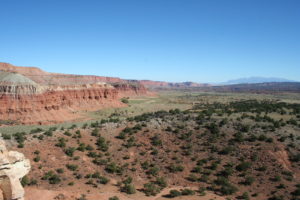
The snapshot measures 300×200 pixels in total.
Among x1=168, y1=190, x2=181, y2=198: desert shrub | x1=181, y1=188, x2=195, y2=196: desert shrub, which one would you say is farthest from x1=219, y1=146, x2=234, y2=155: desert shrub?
x1=168, y1=190, x2=181, y2=198: desert shrub

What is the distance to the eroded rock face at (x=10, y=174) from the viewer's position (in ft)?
25.8

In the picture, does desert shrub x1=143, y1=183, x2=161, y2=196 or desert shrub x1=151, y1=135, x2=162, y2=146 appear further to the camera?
desert shrub x1=151, y1=135, x2=162, y2=146

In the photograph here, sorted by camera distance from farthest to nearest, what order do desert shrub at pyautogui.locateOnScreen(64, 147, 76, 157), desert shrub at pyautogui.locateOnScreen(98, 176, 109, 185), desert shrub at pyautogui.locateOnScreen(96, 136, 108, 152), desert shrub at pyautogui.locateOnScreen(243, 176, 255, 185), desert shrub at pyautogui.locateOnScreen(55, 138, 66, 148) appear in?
desert shrub at pyautogui.locateOnScreen(96, 136, 108, 152)
desert shrub at pyautogui.locateOnScreen(55, 138, 66, 148)
desert shrub at pyautogui.locateOnScreen(64, 147, 76, 157)
desert shrub at pyautogui.locateOnScreen(243, 176, 255, 185)
desert shrub at pyautogui.locateOnScreen(98, 176, 109, 185)

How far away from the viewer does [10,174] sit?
8.12m

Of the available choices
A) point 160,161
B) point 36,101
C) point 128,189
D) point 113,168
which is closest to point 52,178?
point 113,168

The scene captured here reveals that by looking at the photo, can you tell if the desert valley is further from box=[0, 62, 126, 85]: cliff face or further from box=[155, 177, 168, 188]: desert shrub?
box=[0, 62, 126, 85]: cliff face

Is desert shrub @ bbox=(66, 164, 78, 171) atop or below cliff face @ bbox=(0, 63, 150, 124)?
below

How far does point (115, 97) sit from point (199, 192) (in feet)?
206

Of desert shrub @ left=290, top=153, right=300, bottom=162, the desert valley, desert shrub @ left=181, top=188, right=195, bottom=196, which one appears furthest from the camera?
desert shrub @ left=290, top=153, right=300, bottom=162

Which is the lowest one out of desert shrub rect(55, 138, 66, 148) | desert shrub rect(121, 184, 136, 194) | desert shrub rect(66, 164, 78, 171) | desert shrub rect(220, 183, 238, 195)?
Answer: desert shrub rect(220, 183, 238, 195)

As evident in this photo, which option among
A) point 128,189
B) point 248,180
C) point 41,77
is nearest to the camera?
point 128,189

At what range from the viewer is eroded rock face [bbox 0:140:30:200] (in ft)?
25.8

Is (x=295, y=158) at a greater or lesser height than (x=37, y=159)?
lesser

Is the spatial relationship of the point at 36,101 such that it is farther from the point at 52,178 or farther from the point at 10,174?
the point at 10,174
